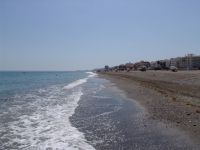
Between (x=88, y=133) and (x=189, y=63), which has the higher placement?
(x=189, y=63)

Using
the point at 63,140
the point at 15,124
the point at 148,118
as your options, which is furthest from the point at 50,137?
the point at 148,118

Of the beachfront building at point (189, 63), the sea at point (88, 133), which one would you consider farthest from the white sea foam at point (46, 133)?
the beachfront building at point (189, 63)

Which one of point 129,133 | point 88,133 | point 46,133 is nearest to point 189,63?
point 129,133

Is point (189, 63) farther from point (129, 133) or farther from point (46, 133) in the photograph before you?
point (46, 133)

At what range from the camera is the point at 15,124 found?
571 inches

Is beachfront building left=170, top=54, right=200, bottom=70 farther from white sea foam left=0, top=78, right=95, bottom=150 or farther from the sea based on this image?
white sea foam left=0, top=78, right=95, bottom=150

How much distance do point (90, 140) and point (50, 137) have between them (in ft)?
5.54

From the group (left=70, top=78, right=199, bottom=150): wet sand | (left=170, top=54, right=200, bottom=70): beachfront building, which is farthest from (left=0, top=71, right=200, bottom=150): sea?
(left=170, top=54, right=200, bottom=70): beachfront building

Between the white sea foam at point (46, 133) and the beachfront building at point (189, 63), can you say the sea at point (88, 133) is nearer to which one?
the white sea foam at point (46, 133)

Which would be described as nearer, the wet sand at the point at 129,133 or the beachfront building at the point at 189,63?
the wet sand at the point at 129,133

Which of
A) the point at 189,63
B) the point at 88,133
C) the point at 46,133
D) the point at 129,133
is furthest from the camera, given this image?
the point at 189,63

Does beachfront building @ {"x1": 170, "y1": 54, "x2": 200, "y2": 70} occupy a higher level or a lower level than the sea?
higher

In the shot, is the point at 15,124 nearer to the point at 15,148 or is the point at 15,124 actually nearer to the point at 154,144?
the point at 15,148

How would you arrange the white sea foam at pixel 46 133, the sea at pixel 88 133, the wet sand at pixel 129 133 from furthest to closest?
the white sea foam at pixel 46 133 < the sea at pixel 88 133 < the wet sand at pixel 129 133
